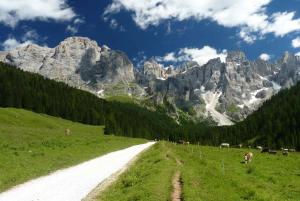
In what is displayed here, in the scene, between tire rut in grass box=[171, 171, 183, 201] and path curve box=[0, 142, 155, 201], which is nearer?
tire rut in grass box=[171, 171, 183, 201]

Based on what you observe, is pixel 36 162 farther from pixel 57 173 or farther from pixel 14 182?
pixel 14 182

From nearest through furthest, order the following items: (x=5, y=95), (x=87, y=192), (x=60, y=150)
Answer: (x=87, y=192) < (x=60, y=150) < (x=5, y=95)

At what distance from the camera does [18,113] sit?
5167 inches

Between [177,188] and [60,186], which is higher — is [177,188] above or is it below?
above

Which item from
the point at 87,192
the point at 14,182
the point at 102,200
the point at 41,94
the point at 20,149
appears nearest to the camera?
the point at 102,200

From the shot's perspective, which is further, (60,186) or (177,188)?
(60,186)

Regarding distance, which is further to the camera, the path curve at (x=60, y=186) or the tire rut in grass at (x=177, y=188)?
the path curve at (x=60, y=186)

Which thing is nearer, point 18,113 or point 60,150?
point 60,150

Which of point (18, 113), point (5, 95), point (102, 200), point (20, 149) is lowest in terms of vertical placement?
point (102, 200)

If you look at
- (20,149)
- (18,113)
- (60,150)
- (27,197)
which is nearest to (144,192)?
(27,197)

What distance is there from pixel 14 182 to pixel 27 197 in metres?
6.64

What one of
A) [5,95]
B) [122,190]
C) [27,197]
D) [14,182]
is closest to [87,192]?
[122,190]

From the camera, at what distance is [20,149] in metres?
45.1

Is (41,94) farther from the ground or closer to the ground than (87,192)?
farther from the ground
